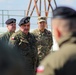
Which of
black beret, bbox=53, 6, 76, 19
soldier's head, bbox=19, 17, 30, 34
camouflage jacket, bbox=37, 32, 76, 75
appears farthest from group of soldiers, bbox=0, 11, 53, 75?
camouflage jacket, bbox=37, 32, 76, 75

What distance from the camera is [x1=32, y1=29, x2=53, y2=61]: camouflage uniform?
828 cm

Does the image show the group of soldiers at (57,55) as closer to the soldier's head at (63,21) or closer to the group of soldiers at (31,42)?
the soldier's head at (63,21)

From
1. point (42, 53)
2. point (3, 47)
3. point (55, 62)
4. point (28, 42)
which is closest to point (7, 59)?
point (3, 47)

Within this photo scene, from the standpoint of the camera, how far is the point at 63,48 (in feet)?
7.97

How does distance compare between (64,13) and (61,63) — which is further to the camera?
(64,13)

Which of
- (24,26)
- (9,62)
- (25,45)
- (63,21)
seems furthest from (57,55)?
(24,26)

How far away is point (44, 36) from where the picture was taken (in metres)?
8.48

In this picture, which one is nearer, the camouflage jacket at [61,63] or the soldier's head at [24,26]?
the camouflage jacket at [61,63]

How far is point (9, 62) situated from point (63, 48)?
0.90 meters

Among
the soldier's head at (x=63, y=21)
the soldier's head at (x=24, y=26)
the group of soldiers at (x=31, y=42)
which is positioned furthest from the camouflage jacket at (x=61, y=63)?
the soldier's head at (x=24, y=26)

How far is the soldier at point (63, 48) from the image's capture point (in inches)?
90.0

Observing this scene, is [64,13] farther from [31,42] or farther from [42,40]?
[42,40]

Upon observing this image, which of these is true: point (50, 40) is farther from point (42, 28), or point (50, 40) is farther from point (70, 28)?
point (70, 28)

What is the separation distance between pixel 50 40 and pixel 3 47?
7.03 meters
